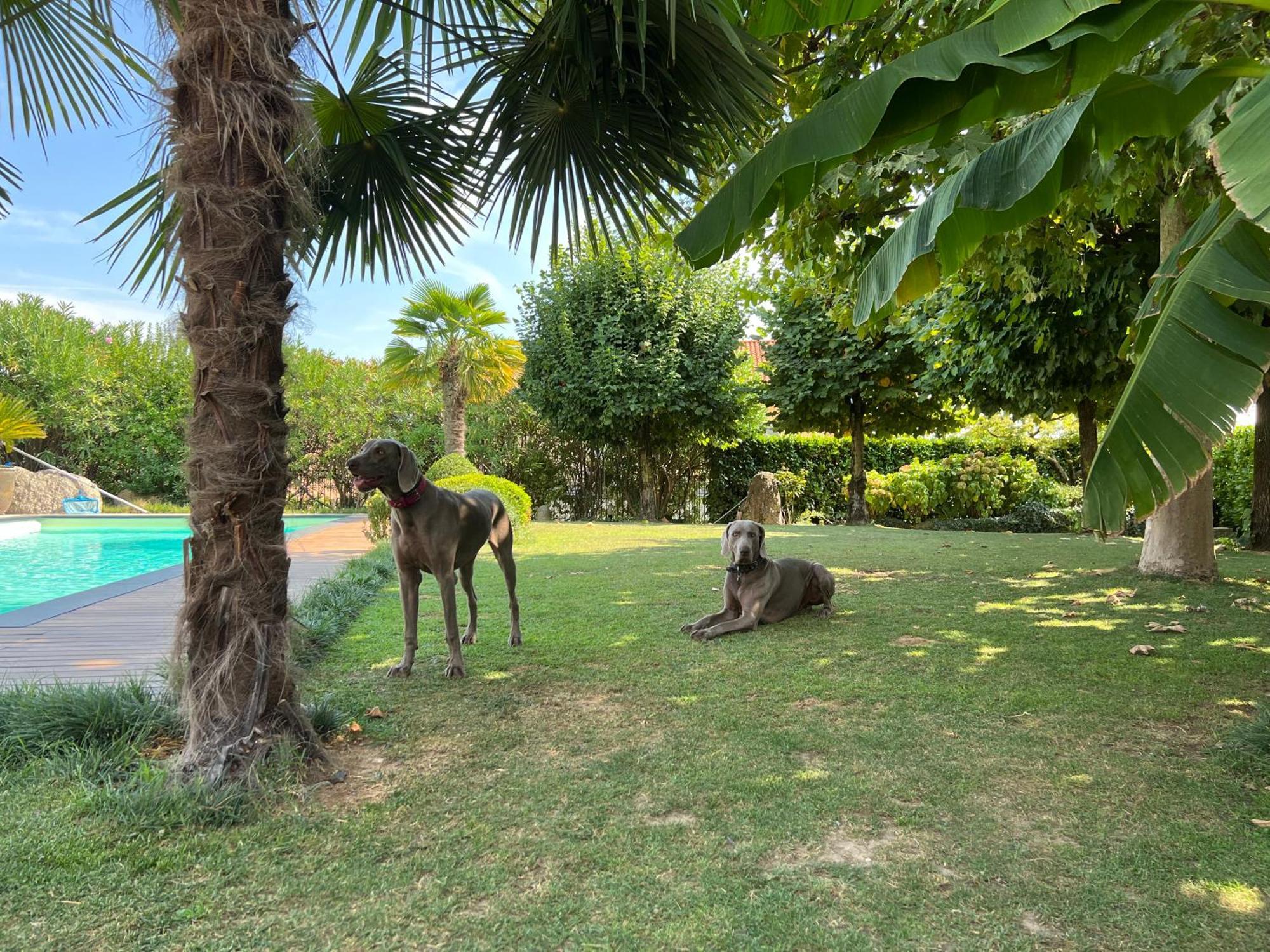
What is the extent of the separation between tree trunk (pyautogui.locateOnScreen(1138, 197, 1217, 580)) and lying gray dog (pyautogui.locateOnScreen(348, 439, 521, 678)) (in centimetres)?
741

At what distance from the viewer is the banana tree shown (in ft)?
7.38

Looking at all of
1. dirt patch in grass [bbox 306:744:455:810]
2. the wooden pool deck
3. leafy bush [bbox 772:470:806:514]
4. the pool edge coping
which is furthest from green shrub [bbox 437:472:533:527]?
dirt patch in grass [bbox 306:744:455:810]

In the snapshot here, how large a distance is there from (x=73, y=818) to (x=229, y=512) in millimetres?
1182

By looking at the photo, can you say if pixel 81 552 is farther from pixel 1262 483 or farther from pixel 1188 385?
pixel 1262 483

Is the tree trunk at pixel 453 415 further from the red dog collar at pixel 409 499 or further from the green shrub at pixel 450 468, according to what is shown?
the red dog collar at pixel 409 499

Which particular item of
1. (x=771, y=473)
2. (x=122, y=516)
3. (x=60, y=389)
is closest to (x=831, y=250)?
(x=771, y=473)

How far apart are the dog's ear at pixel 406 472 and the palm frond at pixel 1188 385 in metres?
3.30

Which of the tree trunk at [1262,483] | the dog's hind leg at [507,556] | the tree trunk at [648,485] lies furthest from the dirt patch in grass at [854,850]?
the tree trunk at [648,485]

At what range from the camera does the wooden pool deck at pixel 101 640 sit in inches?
175

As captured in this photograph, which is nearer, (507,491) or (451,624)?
(451,624)

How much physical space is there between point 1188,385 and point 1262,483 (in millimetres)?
11938

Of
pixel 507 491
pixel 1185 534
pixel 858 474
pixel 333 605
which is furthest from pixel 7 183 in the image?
pixel 858 474

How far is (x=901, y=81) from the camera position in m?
2.39

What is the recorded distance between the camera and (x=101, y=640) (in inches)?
210
